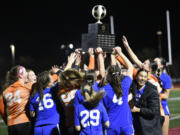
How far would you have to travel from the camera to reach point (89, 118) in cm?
405

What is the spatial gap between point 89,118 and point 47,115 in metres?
0.77

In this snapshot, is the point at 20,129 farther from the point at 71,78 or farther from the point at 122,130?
the point at 122,130

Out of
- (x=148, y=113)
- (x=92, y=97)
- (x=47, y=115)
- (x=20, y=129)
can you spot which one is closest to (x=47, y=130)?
(x=47, y=115)

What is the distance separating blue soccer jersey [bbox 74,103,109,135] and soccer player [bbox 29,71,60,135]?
0.61 meters

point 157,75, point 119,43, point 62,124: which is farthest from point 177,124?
point 119,43

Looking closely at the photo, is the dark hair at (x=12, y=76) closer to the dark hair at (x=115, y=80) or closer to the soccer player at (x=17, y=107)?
the soccer player at (x=17, y=107)

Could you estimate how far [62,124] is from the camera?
473cm

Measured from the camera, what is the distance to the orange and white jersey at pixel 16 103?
481 cm

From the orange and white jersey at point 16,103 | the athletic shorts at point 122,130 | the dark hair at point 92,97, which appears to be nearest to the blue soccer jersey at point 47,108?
the orange and white jersey at point 16,103

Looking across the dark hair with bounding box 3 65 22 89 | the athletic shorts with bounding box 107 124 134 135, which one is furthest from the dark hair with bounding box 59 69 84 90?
the dark hair with bounding box 3 65 22 89

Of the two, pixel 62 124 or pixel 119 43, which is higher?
pixel 119 43

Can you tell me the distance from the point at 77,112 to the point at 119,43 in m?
36.9

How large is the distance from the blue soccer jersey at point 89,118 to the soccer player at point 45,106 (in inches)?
23.9

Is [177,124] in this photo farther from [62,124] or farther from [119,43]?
[119,43]
